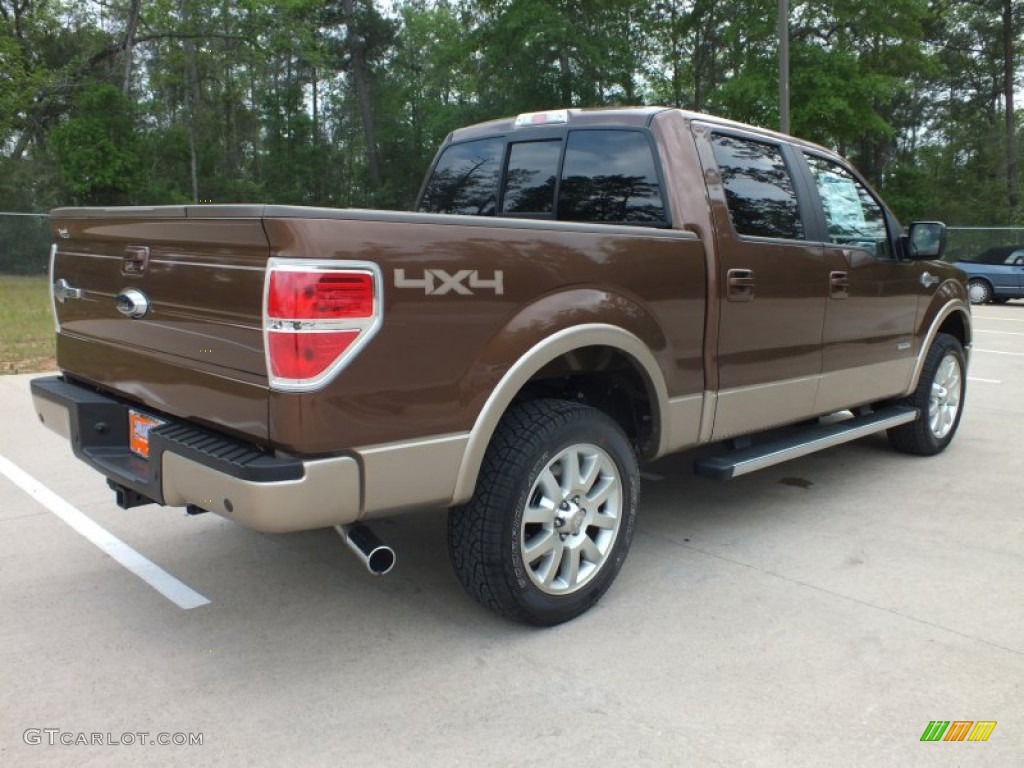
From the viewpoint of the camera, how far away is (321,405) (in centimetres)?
252

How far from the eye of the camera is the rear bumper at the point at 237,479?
2.53 m

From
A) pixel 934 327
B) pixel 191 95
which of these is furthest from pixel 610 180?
pixel 191 95

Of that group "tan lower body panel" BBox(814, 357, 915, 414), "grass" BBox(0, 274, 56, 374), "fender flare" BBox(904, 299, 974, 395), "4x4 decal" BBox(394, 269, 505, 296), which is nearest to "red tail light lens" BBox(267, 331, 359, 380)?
"4x4 decal" BBox(394, 269, 505, 296)

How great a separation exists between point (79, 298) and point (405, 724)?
2.26m

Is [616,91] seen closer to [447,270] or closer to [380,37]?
[380,37]

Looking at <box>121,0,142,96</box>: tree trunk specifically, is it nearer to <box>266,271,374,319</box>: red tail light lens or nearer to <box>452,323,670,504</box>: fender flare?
<box>452,323,670,504</box>: fender flare

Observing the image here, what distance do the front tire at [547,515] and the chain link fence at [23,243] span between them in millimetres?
20719

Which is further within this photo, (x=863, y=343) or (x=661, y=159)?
(x=863, y=343)

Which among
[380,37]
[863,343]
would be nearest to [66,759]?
[863,343]

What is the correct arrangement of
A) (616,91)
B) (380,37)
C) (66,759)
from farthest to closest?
1. (380,37)
2. (616,91)
3. (66,759)

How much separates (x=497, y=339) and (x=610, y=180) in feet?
5.09

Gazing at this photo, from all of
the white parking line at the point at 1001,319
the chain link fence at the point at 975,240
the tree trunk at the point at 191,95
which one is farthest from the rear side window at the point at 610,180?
the tree trunk at the point at 191,95

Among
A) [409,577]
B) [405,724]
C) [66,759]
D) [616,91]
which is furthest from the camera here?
[616,91]

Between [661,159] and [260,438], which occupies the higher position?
[661,159]
